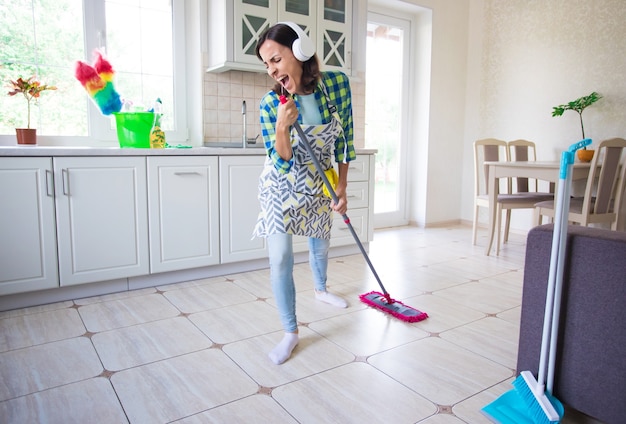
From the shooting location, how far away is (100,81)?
2.64 meters

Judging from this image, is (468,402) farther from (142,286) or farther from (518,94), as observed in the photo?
(518,94)

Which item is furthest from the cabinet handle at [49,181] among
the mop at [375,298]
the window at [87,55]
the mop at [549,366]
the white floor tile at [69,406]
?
the mop at [549,366]

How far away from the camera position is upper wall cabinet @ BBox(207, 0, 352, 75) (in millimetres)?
3068

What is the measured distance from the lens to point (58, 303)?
245cm

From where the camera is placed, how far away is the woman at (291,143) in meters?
1.68

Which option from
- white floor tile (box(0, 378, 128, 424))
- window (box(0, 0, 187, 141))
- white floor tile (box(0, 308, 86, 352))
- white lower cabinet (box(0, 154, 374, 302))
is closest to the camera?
white floor tile (box(0, 378, 128, 424))

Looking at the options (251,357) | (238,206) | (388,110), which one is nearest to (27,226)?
(238,206)

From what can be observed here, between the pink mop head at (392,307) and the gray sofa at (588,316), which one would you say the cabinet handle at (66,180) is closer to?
the pink mop head at (392,307)

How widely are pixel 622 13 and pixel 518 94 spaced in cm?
102

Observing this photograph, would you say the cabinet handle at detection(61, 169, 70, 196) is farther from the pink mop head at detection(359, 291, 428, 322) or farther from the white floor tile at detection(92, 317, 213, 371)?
the pink mop head at detection(359, 291, 428, 322)

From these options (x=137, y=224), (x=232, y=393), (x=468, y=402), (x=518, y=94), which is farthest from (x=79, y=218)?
(x=518, y=94)

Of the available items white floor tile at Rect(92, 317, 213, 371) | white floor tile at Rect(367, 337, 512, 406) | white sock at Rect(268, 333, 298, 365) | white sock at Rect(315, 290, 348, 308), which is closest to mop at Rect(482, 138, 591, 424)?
white floor tile at Rect(367, 337, 512, 406)

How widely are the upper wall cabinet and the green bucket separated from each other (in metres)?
0.71

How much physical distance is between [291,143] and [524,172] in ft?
→ 7.39
